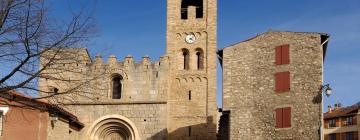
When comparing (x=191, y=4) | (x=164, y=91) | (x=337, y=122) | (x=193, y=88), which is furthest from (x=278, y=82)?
(x=337, y=122)

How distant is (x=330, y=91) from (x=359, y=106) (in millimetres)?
38914

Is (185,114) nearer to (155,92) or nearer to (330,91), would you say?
(155,92)

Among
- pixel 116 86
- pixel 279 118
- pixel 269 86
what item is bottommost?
pixel 279 118

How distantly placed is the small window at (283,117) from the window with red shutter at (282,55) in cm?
234

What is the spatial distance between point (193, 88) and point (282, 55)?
11.2 metres

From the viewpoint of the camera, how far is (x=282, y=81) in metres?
26.6

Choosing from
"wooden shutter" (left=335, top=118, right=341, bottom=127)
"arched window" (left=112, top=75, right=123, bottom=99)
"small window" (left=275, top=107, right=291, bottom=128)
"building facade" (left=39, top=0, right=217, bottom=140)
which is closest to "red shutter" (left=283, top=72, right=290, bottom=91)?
"small window" (left=275, top=107, right=291, bottom=128)

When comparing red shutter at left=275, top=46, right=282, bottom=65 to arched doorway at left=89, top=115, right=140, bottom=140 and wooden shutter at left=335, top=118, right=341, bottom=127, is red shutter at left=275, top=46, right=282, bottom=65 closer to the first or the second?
arched doorway at left=89, top=115, right=140, bottom=140

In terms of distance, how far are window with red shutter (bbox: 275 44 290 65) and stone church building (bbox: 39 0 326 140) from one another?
213mm

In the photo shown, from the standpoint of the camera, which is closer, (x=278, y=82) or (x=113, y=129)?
(x=278, y=82)

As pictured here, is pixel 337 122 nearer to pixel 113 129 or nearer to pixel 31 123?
pixel 113 129

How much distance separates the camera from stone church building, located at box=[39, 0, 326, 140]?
26359mm

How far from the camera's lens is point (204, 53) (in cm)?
3803

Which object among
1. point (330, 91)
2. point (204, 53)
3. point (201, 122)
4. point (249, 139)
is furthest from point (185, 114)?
point (330, 91)
